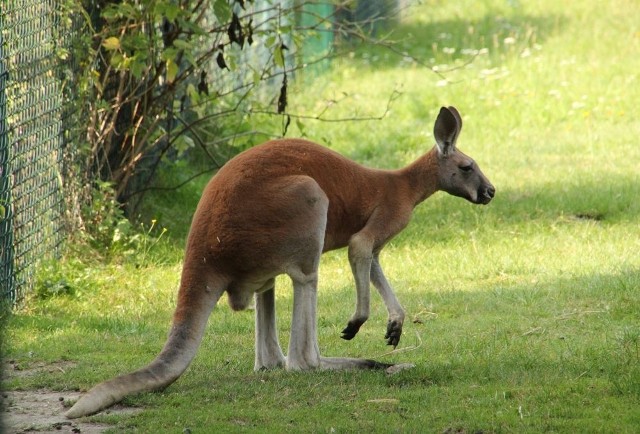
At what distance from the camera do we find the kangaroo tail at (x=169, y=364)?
5.08 metres

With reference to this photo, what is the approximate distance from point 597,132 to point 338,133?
9.66 feet

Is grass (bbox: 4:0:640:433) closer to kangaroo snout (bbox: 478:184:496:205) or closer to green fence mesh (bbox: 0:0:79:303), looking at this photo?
green fence mesh (bbox: 0:0:79:303)

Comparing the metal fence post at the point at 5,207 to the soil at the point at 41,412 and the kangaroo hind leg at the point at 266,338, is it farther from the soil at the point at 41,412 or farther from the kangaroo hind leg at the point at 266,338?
the kangaroo hind leg at the point at 266,338

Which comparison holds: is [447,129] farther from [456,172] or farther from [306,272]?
[306,272]

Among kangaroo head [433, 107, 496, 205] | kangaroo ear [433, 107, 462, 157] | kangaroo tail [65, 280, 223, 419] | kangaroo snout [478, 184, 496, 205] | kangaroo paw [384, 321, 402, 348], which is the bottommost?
Result: kangaroo paw [384, 321, 402, 348]

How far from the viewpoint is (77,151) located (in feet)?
28.8

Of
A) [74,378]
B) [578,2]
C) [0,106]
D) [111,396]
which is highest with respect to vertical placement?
[0,106]

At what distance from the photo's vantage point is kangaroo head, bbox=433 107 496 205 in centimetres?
646

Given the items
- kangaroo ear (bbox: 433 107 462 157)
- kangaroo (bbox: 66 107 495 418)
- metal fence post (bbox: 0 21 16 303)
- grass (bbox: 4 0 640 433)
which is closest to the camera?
grass (bbox: 4 0 640 433)

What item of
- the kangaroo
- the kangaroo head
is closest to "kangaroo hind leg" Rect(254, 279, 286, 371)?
the kangaroo

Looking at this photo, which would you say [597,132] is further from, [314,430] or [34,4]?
[314,430]

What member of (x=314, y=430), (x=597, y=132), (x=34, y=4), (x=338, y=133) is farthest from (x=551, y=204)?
(x=314, y=430)

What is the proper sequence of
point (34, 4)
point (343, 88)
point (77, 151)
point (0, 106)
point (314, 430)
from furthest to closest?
1. point (343, 88)
2. point (77, 151)
3. point (34, 4)
4. point (0, 106)
5. point (314, 430)

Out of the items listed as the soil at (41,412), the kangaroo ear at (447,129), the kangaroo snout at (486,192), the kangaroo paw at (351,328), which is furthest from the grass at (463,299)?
the kangaroo ear at (447,129)
